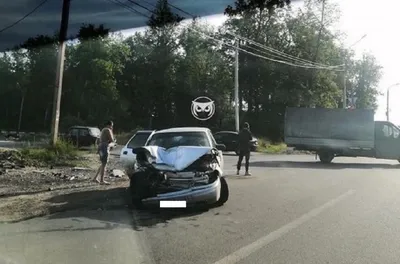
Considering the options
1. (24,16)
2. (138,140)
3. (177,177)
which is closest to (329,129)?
(138,140)

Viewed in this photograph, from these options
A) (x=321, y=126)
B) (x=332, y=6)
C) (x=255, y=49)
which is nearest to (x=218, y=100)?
(x=255, y=49)

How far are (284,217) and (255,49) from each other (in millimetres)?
44709

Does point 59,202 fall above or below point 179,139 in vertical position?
below

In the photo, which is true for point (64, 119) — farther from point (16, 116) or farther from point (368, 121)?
point (368, 121)

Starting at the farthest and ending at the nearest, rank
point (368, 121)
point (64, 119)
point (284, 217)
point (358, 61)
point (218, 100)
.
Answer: point (358, 61), point (218, 100), point (64, 119), point (368, 121), point (284, 217)

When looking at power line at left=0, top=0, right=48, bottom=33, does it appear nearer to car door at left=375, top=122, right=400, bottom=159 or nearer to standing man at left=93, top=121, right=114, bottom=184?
standing man at left=93, top=121, right=114, bottom=184

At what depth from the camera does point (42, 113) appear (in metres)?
59.9

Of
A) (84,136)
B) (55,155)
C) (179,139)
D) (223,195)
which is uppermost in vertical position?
(179,139)

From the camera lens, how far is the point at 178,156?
396 inches

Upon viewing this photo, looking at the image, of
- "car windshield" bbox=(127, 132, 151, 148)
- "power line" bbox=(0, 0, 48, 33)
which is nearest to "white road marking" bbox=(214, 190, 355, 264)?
"car windshield" bbox=(127, 132, 151, 148)

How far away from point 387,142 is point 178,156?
16572 mm

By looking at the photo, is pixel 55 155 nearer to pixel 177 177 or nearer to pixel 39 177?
pixel 39 177

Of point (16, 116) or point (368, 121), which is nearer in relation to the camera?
point (368, 121)

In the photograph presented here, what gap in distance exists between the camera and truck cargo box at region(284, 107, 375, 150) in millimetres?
24297
